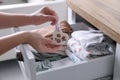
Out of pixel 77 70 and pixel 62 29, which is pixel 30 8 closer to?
pixel 62 29

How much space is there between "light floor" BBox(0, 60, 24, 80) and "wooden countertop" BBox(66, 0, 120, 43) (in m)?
0.72

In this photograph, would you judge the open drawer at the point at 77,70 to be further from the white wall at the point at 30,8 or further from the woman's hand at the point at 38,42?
the white wall at the point at 30,8

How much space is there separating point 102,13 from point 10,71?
0.95 m

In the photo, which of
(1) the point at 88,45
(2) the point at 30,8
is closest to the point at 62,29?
(1) the point at 88,45

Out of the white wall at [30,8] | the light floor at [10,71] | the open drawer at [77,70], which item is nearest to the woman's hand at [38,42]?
the open drawer at [77,70]

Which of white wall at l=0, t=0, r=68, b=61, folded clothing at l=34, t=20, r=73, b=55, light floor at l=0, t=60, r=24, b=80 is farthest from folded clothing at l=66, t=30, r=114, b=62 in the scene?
light floor at l=0, t=60, r=24, b=80

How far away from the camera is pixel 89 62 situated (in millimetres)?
787

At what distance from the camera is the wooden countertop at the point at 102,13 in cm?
74

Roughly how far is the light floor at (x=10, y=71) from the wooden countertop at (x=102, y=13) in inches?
28.2

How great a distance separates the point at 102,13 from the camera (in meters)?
0.87

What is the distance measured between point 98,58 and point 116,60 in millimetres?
69

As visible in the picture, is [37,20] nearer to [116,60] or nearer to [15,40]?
[15,40]

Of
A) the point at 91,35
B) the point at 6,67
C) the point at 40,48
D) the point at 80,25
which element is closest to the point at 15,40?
the point at 40,48

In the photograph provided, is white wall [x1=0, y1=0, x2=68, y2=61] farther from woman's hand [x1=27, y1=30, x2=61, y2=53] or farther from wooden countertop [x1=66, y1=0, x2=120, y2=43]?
woman's hand [x1=27, y1=30, x2=61, y2=53]
